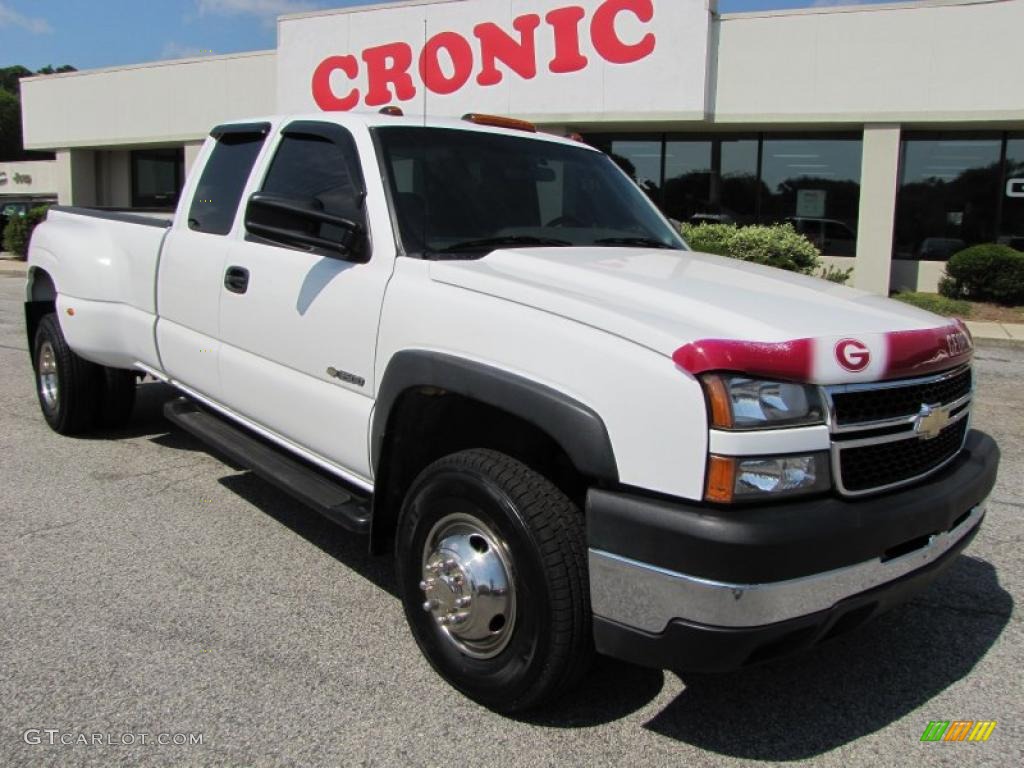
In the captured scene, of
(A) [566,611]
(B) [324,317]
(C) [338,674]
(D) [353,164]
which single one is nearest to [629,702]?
(A) [566,611]

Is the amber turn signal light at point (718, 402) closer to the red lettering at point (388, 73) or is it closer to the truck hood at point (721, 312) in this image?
the truck hood at point (721, 312)

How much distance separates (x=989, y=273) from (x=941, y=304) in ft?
4.75

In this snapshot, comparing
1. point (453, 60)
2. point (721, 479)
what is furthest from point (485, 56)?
point (721, 479)

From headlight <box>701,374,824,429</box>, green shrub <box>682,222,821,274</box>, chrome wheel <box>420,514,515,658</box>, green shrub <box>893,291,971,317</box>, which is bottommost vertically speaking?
chrome wheel <box>420,514,515,658</box>

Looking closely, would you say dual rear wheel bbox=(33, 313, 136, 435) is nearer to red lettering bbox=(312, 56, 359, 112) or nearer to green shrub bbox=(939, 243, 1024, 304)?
green shrub bbox=(939, 243, 1024, 304)

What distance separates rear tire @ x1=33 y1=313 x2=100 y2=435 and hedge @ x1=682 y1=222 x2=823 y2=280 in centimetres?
1026

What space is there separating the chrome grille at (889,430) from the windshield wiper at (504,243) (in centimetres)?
144

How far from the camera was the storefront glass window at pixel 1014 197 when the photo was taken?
16.7 m

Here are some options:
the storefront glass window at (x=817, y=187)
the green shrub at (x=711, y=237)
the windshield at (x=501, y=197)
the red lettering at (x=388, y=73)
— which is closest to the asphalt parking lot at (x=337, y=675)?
the windshield at (x=501, y=197)

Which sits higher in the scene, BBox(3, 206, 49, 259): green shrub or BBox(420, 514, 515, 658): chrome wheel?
BBox(3, 206, 49, 259): green shrub

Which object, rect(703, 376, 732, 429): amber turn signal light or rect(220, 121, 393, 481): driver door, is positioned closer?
rect(703, 376, 732, 429): amber turn signal light

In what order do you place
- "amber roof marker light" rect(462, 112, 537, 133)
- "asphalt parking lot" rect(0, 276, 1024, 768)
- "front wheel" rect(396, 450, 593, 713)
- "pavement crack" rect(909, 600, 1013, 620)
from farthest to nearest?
"amber roof marker light" rect(462, 112, 537, 133)
"pavement crack" rect(909, 600, 1013, 620)
"asphalt parking lot" rect(0, 276, 1024, 768)
"front wheel" rect(396, 450, 593, 713)

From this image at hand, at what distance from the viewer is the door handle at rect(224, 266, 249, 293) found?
402 centimetres

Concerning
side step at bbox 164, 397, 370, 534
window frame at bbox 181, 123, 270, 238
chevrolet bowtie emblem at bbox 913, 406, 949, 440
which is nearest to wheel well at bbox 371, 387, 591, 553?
side step at bbox 164, 397, 370, 534
